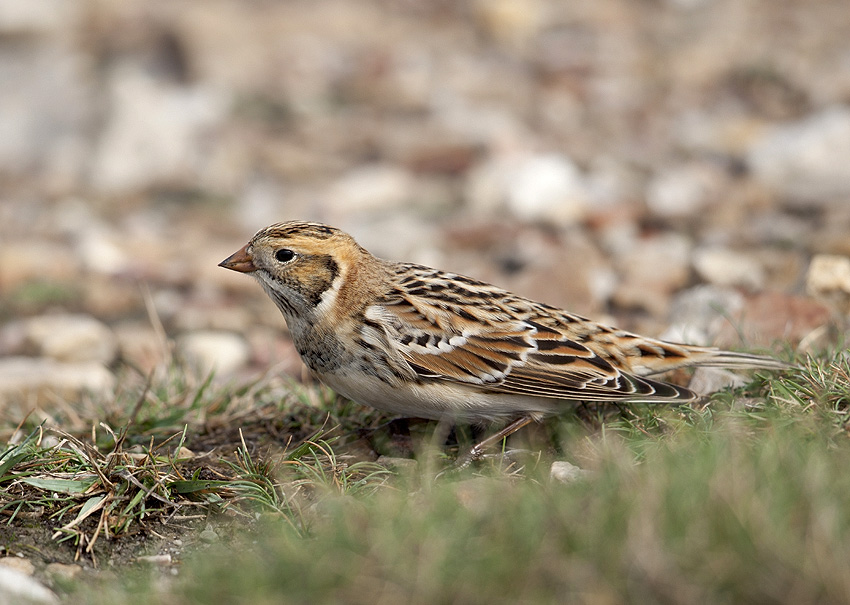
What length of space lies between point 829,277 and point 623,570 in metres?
4.04

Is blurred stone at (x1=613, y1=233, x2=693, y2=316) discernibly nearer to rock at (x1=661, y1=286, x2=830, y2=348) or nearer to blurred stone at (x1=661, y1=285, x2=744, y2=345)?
blurred stone at (x1=661, y1=285, x2=744, y2=345)

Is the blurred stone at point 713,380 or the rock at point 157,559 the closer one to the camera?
the rock at point 157,559

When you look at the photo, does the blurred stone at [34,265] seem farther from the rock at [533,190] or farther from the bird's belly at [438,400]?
the bird's belly at [438,400]

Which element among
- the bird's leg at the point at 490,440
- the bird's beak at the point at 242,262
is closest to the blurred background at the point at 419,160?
the bird's beak at the point at 242,262

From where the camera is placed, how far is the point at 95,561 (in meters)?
4.02

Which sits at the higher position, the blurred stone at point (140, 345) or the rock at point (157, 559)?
the rock at point (157, 559)

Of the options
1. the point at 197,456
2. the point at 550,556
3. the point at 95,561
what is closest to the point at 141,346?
the point at 197,456

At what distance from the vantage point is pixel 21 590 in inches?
139

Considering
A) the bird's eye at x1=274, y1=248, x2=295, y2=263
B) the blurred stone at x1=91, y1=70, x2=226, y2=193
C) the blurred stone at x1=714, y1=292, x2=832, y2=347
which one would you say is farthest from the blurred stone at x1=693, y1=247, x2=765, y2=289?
the blurred stone at x1=91, y1=70, x2=226, y2=193

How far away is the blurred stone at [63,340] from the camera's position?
764 centimetres

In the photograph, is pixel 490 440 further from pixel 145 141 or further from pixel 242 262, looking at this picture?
pixel 145 141

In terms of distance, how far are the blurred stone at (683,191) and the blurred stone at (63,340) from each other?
5.41 meters

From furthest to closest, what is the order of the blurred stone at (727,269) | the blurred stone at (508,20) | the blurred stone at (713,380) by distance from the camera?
the blurred stone at (508,20) → the blurred stone at (727,269) → the blurred stone at (713,380)

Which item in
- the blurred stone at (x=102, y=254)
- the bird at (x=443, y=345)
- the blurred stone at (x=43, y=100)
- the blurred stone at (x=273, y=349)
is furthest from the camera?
the blurred stone at (x=43, y=100)
